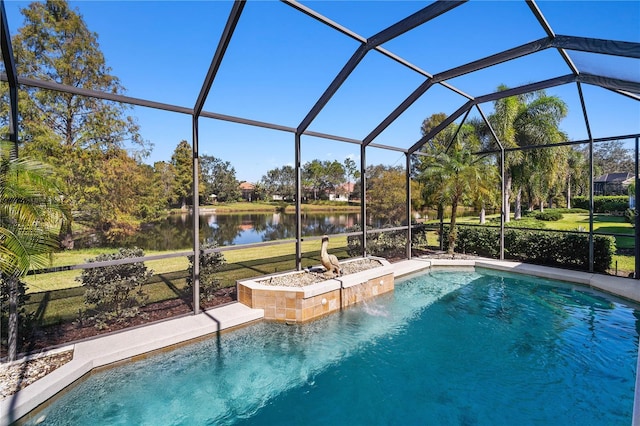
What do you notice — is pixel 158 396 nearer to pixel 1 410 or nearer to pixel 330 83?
pixel 1 410

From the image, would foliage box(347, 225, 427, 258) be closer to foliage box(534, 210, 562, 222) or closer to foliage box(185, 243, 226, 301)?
foliage box(185, 243, 226, 301)

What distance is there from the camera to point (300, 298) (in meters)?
6.09

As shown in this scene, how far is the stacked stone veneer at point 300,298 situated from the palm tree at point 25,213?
135 inches

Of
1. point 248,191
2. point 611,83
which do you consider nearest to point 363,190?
point 611,83

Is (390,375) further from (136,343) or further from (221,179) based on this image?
(221,179)

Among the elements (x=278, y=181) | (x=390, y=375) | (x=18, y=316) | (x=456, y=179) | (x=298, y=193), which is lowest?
(x=390, y=375)

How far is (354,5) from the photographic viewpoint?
17.0ft

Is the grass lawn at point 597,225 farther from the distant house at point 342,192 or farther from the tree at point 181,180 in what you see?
the distant house at point 342,192

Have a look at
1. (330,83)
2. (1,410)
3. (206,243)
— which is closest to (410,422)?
(1,410)

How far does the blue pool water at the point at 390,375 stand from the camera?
3555 mm

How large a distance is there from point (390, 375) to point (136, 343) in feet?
12.6

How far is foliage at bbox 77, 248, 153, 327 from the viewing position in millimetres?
5336

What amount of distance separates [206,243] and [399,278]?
563cm

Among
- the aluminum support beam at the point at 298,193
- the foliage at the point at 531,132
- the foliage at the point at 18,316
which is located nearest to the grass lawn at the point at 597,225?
the foliage at the point at 531,132
